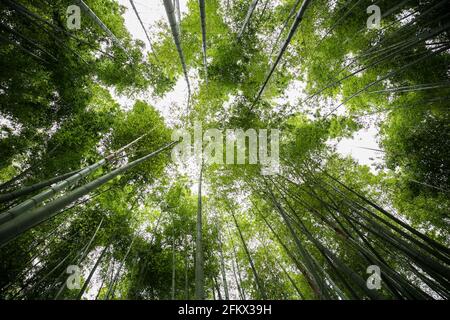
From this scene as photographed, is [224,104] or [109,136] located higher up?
[224,104]

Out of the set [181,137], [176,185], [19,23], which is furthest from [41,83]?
[176,185]

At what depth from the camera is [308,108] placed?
6.02 meters

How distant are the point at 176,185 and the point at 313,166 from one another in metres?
4.51

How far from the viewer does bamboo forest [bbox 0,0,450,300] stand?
14.2 ft

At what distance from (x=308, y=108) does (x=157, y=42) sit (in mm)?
5455

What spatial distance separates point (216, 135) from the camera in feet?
19.6

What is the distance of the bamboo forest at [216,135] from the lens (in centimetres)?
434

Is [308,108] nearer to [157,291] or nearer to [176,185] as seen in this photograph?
[176,185]
